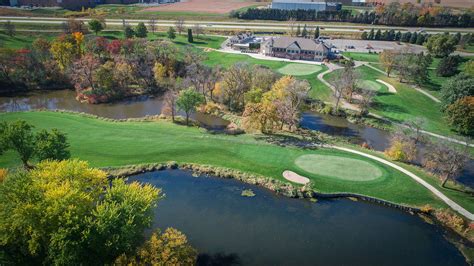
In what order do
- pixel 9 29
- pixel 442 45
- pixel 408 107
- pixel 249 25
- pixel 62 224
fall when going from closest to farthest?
pixel 62 224
pixel 408 107
pixel 442 45
pixel 9 29
pixel 249 25

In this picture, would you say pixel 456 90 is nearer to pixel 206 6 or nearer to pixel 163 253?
pixel 163 253

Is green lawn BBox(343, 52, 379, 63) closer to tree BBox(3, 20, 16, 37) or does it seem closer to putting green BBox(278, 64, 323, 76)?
putting green BBox(278, 64, 323, 76)

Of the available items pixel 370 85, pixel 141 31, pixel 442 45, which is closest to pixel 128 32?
pixel 141 31

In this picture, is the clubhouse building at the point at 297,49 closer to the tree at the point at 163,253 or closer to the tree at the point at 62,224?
the tree at the point at 163,253

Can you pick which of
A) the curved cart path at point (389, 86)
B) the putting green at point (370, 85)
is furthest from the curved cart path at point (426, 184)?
the curved cart path at point (389, 86)

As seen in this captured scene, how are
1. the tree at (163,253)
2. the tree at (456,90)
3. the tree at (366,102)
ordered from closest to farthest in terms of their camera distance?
the tree at (163,253) → the tree at (456,90) → the tree at (366,102)

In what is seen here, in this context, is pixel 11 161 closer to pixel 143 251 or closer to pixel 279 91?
pixel 143 251

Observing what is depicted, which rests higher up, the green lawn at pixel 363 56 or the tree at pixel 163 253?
the green lawn at pixel 363 56
